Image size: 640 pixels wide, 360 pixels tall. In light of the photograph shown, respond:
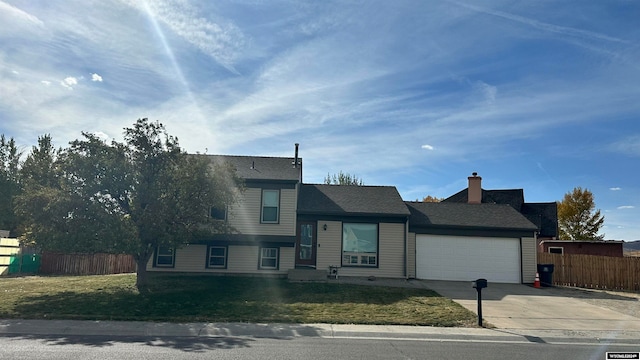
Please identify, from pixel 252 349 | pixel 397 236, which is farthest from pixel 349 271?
pixel 252 349

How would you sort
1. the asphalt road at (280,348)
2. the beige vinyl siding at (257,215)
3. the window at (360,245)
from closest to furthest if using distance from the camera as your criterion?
the asphalt road at (280,348) < the beige vinyl siding at (257,215) < the window at (360,245)

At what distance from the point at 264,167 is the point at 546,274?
15.0m

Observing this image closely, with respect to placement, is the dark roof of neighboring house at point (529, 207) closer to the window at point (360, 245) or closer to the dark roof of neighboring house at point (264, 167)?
the window at point (360, 245)

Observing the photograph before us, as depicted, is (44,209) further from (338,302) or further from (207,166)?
(338,302)

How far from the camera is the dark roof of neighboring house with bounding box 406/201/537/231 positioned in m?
21.2

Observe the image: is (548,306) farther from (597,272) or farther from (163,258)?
(163,258)

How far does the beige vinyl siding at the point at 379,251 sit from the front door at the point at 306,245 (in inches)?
12.8

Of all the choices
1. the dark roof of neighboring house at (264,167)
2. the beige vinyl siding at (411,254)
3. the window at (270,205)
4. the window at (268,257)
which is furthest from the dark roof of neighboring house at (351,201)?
the window at (268,257)

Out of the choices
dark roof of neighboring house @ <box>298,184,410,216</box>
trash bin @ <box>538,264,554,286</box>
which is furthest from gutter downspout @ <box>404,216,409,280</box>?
trash bin @ <box>538,264,554,286</box>

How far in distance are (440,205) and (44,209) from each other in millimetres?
18840

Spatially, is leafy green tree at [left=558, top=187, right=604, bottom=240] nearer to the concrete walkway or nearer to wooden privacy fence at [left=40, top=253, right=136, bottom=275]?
the concrete walkway

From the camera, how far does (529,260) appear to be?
2106 cm

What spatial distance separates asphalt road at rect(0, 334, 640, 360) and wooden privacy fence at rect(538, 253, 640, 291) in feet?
43.5

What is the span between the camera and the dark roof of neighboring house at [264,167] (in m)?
20.3
